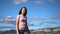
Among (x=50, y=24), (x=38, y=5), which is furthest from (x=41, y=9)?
(x=50, y=24)

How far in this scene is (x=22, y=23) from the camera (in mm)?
2193

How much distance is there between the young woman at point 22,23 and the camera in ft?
7.19

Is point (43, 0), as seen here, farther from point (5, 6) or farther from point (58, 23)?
point (5, 6)

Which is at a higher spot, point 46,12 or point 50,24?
point 46,12

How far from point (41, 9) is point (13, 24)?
48 cm

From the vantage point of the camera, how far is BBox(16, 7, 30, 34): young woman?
2.19 metres

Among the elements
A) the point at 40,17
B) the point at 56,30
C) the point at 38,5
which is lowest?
the point at 56,30

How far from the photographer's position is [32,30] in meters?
2.26

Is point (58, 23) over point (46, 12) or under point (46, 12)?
under

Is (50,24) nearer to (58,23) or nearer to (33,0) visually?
(58,23)

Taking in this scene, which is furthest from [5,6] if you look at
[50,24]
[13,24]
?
[50,24]

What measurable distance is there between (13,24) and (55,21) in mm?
642

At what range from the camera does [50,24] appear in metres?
2.31

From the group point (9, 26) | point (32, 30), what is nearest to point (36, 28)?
point (32, 30)
